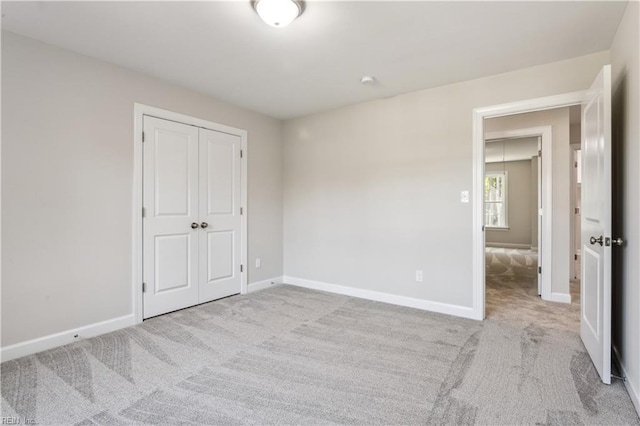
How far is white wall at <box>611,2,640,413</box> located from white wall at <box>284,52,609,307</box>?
0.67 metres

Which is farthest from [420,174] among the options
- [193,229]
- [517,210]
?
[517,210]

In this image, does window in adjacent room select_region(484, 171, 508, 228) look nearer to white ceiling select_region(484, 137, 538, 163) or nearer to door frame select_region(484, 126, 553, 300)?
white ceiling select_region(484, 137, 538, 163)

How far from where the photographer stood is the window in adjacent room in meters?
9.34

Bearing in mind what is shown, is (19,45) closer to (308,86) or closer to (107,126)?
(107,126)

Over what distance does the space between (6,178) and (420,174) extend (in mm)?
3681

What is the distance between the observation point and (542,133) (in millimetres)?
4000

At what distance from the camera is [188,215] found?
3.52m

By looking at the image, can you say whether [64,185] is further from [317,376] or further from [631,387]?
[631,387]

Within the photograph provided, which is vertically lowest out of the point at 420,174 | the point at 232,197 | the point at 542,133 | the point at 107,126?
the point at 232,197

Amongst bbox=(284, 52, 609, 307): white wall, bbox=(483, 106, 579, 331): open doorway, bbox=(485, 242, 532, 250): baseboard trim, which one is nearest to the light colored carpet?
bbox=(483, 106, 579, 331): open doorway

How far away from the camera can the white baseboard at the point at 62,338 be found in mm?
2311

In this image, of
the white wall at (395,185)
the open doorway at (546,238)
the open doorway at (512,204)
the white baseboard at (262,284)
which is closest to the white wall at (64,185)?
the white baseboard at (262,284)

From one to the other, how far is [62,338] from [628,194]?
14.0 feet

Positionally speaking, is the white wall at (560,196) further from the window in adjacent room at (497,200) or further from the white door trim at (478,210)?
the window in adjacent room at (497,200)
